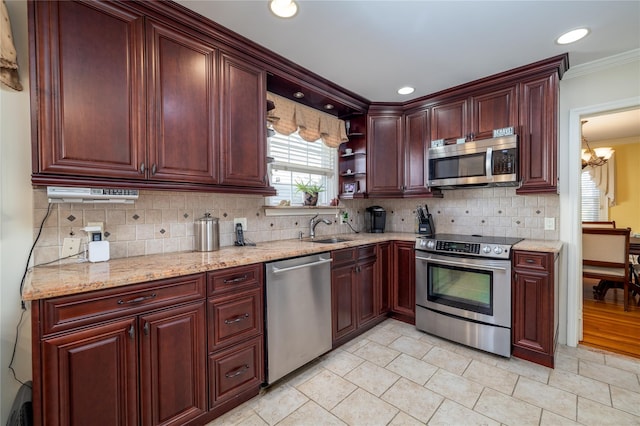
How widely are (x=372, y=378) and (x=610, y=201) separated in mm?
6510

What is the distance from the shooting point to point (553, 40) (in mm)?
2062

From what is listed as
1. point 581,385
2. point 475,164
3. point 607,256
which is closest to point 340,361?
point 581,385

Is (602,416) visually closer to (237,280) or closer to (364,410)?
(364,410)

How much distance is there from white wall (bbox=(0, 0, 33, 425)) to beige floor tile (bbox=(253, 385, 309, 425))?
1.28 metres

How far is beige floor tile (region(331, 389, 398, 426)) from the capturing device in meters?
1.66

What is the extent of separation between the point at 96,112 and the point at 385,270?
2.69 meters

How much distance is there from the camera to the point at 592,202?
5.77 m

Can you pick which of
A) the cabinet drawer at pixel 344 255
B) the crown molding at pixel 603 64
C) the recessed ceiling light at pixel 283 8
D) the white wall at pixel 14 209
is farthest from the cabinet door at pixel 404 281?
the white wall at pixel 14 209

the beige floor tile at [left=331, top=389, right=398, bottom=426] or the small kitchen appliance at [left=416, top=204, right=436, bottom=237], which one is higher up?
the small kitchen appliance at [left=416, top=204, right=436, bottom=237]

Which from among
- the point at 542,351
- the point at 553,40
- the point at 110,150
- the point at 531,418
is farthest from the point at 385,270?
the point at 110,150

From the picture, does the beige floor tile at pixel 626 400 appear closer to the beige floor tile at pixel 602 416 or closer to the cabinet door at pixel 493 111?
the beige floor tile at pixel 602 416

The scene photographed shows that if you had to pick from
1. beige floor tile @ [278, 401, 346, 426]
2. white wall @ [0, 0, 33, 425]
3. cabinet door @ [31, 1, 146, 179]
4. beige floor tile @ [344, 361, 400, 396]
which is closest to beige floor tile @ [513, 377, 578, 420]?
beige floor tile @ [344, 361, 400, 396]

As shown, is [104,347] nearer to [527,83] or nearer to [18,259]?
[18,259]

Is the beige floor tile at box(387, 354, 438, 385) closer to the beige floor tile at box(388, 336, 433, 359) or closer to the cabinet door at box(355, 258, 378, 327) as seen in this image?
the beige floor tile at box(388, 336, 433, 359)
